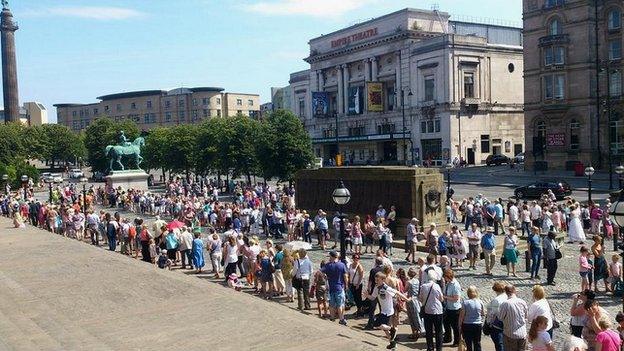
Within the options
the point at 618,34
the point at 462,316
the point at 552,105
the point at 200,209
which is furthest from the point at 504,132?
the point at 462,316

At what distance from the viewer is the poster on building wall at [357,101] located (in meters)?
93.4

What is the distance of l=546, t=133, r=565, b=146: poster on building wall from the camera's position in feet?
197

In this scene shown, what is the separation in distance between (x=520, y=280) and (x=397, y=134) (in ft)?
223

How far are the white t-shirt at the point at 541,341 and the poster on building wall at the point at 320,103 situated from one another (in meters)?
88.2

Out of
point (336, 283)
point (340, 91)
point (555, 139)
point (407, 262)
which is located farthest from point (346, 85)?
point (336, 283)

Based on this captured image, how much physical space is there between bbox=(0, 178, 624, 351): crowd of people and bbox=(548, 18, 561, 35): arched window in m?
35.0

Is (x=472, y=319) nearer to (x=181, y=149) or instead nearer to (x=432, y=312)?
(x=432, y=312)

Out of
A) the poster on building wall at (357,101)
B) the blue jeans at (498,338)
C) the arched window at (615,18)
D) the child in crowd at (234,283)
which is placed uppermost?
the arched window at (615,18)

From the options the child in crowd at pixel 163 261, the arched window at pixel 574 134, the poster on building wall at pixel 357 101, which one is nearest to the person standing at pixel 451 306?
the child in crowd at pixel 163 261

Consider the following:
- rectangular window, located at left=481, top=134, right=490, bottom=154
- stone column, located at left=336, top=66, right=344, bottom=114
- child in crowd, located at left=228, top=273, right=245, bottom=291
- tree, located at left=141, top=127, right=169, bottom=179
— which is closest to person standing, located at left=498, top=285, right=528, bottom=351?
child in crowd, located at left=228, top=273, right=245, bottom=291

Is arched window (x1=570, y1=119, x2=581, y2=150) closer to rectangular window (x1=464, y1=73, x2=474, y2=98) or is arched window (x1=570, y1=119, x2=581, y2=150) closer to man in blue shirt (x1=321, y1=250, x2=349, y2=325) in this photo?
rectangular window (x1=464, y1=73, x2=474, y2=98)

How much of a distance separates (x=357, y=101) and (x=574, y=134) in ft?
128

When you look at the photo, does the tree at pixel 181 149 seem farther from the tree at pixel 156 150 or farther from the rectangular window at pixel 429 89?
the rectangular window at pixel 429 89

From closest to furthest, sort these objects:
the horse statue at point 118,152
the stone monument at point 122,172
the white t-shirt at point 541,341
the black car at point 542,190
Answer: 1. the white t-shirt at point 541,341
2. the black car at point 542,190
3. the stone monument at point 122,172
4. the horse statue at point 118,152
